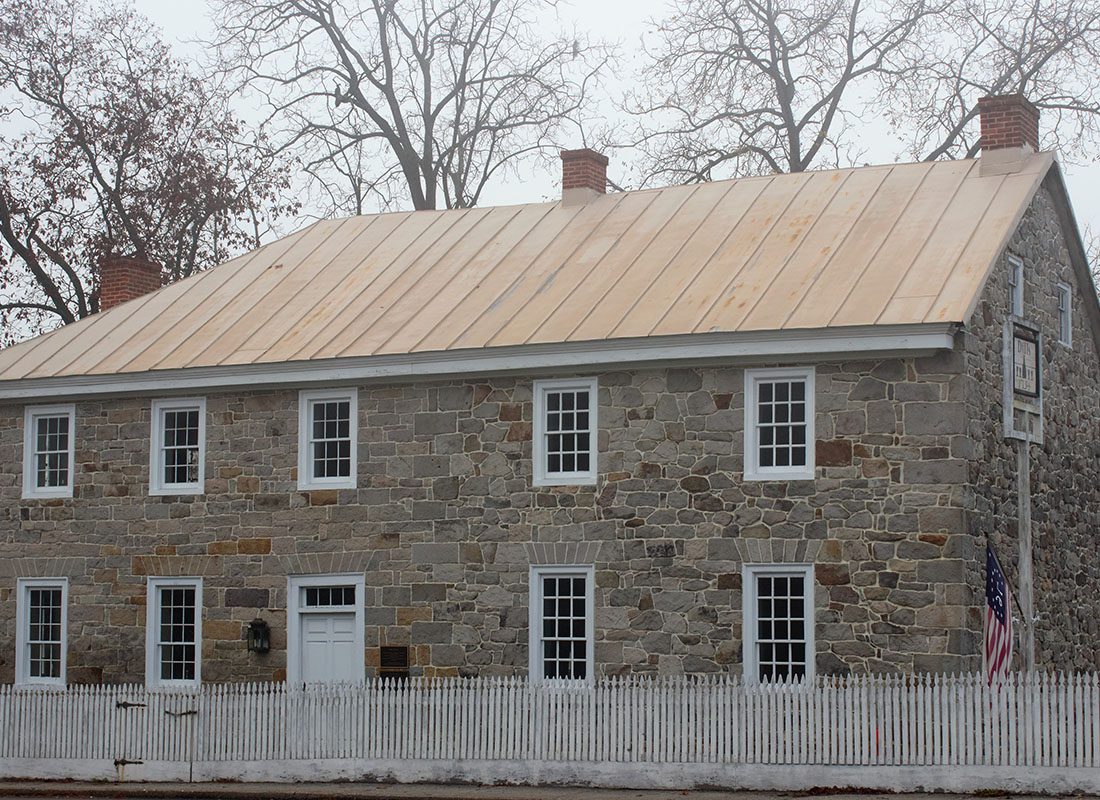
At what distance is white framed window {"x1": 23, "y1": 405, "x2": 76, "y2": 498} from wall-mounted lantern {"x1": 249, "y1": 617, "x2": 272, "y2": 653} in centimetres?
389

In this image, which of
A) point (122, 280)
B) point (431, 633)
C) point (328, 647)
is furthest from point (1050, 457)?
point (122, 280)

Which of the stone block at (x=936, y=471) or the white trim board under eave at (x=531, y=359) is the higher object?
the white trim board under eave at (x=531, y=359)

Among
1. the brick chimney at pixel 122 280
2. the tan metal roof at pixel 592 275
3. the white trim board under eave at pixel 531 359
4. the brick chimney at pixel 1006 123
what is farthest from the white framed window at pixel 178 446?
the brick chimney at pixel 1006 123

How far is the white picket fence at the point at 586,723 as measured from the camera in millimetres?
16594

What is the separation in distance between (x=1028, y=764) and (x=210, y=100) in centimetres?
2825

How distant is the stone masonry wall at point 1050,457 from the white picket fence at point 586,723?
9.43 feet

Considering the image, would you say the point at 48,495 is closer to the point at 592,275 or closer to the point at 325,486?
the point at 325,486

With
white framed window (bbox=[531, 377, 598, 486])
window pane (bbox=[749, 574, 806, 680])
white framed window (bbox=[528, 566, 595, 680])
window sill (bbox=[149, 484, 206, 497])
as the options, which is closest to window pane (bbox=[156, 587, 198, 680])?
window sill (bbox=[149, 484, 206, 497])

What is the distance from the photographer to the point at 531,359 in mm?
21547

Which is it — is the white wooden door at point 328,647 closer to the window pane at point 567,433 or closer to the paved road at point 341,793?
the window pane at point 567,433

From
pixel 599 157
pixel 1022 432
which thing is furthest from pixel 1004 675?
pixel 599 157

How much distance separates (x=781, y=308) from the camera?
20.6m

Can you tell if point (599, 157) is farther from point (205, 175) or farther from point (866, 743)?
point (205, 175)

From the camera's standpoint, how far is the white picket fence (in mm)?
16594
